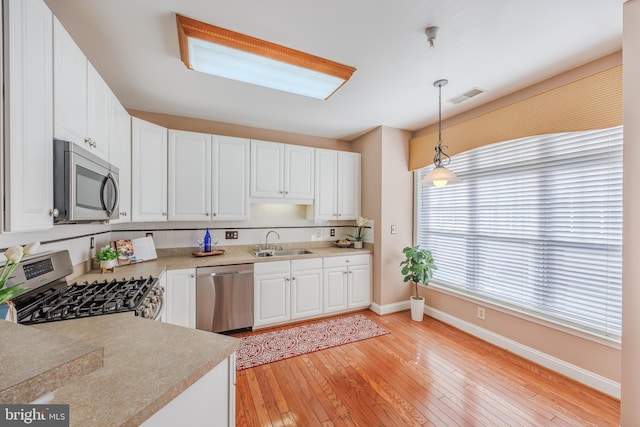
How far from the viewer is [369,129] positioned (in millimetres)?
3631

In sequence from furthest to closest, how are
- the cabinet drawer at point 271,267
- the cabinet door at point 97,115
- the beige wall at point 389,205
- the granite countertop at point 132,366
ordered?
the beige wall at point 389,205, the cabinet drawer at point 271,267, the cabinet door at point 97,115, the granite countertop at point 132,366

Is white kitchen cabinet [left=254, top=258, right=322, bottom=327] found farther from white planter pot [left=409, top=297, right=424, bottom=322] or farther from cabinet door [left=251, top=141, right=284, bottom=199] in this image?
white planter pot [left=409, top=297, right=424, bottom=322]

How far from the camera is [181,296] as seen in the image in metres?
2.57

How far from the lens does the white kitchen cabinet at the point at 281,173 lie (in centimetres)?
325

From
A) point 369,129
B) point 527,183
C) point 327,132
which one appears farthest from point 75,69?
point 527,183

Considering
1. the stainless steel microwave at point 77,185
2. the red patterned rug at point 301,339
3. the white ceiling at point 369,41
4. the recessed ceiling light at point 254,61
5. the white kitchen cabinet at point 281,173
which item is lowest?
the red patterned rug at point 301,339

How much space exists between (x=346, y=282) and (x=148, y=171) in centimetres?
267

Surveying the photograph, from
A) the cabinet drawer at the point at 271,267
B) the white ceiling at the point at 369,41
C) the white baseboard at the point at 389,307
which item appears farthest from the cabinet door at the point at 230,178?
the white baseboard at the point at 389,307

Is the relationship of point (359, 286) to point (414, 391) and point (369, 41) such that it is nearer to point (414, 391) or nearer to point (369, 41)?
point (414, 391)

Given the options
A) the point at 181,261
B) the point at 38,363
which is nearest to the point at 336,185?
the point at 181,261

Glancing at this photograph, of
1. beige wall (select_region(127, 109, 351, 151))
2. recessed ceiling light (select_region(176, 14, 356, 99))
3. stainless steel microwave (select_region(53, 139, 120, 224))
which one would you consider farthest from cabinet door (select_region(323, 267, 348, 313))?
stainless steel microwave (select_region(53, 139, 120, 224))

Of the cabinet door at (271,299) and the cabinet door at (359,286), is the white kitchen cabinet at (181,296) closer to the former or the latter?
the cabinet door at (271,299)

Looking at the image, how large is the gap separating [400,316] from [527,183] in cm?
216

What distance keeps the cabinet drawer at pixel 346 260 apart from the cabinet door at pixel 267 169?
1080 millimetres
